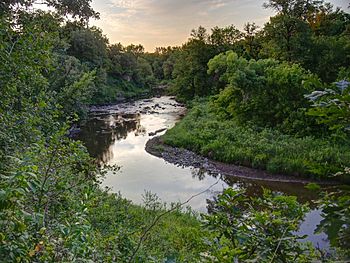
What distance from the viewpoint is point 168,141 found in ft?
64.0

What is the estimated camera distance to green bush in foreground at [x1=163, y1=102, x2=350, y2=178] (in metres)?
14.5

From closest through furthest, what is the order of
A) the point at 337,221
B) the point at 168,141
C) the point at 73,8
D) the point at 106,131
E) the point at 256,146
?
the point at 337,221, the point at 73,8, the point at 256,146, the point at 168,141, the point at 106,131

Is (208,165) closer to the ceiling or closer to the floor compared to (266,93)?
closer to the floor

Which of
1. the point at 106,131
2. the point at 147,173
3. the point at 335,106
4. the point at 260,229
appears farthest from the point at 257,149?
the point at 335,106

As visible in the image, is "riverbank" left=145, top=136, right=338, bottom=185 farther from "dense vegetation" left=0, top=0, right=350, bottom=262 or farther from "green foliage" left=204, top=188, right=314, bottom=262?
"green foliage" left=204, top=188, right=314, bottom=262

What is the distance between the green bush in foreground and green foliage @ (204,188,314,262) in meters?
11.3

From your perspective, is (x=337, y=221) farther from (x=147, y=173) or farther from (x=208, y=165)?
(x=208, y=165)

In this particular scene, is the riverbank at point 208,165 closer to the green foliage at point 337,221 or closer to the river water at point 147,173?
the river water at point 147,173

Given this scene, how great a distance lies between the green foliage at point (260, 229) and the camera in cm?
140

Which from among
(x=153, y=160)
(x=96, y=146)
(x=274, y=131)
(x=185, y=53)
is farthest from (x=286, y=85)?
(x=185, y=53)

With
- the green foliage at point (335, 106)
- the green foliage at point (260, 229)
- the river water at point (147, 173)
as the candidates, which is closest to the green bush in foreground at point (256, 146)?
the river water at point (147, 173)

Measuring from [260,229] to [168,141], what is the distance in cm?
1798

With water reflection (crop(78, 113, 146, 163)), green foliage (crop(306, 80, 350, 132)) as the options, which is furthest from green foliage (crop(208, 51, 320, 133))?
green foliage (crop(306, 80, 350, 132))

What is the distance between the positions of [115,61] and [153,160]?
33.2 m
